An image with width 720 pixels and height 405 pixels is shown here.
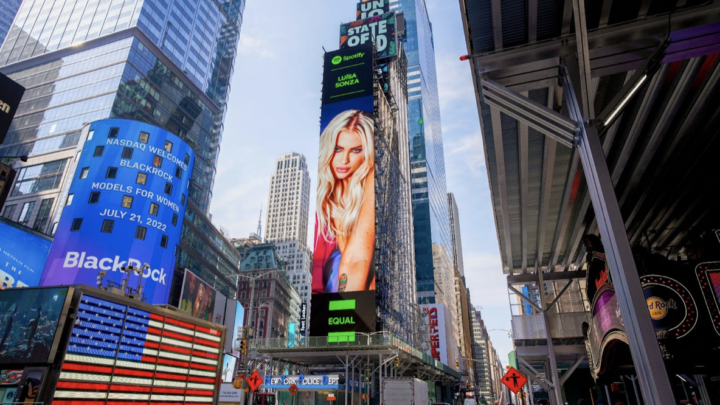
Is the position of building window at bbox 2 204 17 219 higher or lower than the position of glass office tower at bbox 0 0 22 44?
lower

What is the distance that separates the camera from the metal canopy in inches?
374

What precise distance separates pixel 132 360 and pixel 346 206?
4288 centimetres

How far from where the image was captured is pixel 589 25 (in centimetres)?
977

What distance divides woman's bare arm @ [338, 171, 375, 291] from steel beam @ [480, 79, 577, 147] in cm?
3902

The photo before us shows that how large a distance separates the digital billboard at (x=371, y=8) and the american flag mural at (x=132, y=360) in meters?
83.0

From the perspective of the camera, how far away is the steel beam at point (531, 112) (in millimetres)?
10007

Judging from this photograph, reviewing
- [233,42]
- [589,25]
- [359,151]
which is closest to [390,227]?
[359,151]

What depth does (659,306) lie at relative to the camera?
31.0 ft

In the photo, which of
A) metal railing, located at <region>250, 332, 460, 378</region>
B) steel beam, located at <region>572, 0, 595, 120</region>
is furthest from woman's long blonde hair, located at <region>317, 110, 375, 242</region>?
steel beam, located at <region>572, 0, 595, 120</region>

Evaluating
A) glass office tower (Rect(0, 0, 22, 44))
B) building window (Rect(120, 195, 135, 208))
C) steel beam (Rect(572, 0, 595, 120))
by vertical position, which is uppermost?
glass office tower (Rect(0, 0, 22, 44))

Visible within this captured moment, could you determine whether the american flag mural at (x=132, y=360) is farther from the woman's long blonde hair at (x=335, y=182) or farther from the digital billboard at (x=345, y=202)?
the woman's long blonde hair at (x=335, y=182)

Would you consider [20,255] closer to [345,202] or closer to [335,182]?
[335,182]

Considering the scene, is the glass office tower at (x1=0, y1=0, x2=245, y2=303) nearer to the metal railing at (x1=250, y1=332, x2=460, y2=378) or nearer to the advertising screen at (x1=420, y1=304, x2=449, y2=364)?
the metal railing at (x1=250, y1=332, x2=460, y2=378)

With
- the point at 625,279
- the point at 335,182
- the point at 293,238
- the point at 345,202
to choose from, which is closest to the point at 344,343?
the point at 345,202
